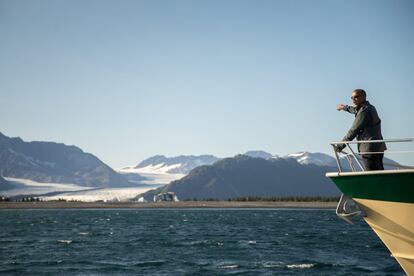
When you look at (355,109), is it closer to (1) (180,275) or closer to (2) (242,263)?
(1) (180,275)

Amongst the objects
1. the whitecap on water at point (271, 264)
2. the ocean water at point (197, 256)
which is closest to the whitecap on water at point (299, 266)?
the ocean water at point (197, 256)

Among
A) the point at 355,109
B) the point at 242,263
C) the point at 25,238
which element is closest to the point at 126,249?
the point at 242,263

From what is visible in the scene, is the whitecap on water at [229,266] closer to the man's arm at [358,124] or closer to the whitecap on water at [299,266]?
the whitecap on water at [299,266]

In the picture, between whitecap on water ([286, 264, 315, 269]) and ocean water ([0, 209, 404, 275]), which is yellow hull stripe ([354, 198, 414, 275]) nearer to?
ocean water ([0, 209, 404, 275])

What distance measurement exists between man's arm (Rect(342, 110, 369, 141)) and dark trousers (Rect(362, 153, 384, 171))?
651mm

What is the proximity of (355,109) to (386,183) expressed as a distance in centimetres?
225

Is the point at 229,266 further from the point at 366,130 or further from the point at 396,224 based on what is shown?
the point at 366,130

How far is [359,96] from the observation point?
53.6 ft

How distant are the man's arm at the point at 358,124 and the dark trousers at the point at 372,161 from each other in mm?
651

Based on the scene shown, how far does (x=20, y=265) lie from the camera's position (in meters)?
33.8

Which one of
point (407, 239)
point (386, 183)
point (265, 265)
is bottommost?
point (265, 265)

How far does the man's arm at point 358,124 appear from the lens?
1614 centimetres

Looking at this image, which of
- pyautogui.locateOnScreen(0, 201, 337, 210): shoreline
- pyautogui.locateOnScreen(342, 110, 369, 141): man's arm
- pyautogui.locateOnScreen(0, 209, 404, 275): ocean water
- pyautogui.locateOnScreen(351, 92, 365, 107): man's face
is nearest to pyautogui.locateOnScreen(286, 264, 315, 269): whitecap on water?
pyautogui.locateOnScreen(0, 209, 404, 275): ocean water

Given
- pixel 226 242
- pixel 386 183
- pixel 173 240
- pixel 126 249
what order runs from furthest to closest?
pixel 173 240 < pixel 226 242 < pixel 126 249 < pixel 386 183
